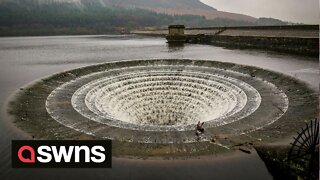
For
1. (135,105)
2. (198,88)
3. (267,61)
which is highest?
(267,61)

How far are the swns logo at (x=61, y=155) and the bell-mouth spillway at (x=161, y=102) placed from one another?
2202 millimetres

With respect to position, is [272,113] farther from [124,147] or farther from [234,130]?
[124,147]

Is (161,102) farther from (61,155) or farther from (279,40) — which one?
(279,40)

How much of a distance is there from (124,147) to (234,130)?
17.8ft

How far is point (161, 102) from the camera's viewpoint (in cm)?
2361

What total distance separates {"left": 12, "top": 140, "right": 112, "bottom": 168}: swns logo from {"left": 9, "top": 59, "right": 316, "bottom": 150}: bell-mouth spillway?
2202 mm

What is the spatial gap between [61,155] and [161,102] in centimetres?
1422

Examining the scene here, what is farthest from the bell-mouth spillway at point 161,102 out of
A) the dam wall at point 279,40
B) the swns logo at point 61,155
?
the dam wall at point 279,40

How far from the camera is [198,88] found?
22.9 meters

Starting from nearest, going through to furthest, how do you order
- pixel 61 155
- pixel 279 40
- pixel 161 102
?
pixel 61 155
pixel 161 102
pixel 279 40

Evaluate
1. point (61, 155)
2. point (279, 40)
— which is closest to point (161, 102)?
point (61, 155)

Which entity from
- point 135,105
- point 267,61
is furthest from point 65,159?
point 267,61

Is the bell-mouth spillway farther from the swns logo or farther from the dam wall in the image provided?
the dam wall

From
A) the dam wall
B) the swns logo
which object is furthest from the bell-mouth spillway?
the dam wall
